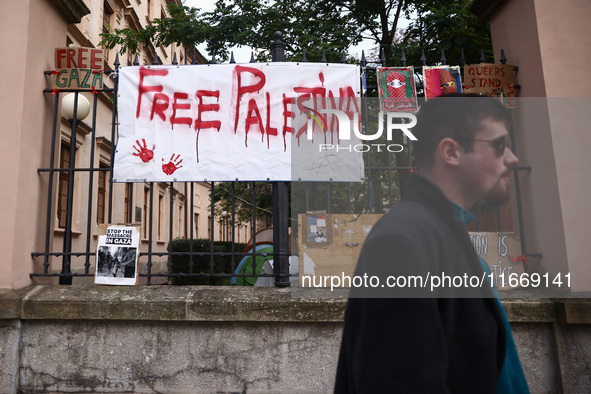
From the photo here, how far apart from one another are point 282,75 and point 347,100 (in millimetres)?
700

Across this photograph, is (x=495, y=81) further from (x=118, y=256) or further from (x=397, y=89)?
(x=118, y=256)

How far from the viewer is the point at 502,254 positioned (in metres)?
4.09

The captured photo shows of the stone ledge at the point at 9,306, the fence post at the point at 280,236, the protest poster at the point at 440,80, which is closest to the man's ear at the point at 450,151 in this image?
the fence post at the point at 280,236

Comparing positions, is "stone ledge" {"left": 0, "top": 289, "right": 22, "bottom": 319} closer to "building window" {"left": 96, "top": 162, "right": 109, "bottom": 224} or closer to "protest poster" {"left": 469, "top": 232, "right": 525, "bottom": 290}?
"protest poster" {"left": 469, "top": 232, "right": 525, "bottom": 290}

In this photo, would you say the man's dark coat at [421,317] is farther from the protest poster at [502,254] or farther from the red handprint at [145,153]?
the red handprint at [145,153]

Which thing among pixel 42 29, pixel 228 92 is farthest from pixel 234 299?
pixel 42 29

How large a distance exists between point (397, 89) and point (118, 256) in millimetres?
3180

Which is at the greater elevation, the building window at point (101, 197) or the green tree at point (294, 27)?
the green tree at point (294, 27)

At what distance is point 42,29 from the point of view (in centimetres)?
438

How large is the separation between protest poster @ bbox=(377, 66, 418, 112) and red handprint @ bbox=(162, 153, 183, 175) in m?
2.08

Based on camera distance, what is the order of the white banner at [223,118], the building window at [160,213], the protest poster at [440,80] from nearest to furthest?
the white banner at [223,118]
the protest poster at [440,80]
the building window at [160,213]

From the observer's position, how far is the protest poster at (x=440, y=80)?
444 cm

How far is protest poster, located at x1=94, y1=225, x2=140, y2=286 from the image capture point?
13.3ft

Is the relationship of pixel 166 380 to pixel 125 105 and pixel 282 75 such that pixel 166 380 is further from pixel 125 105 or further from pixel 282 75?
Result: pixel 282 75
